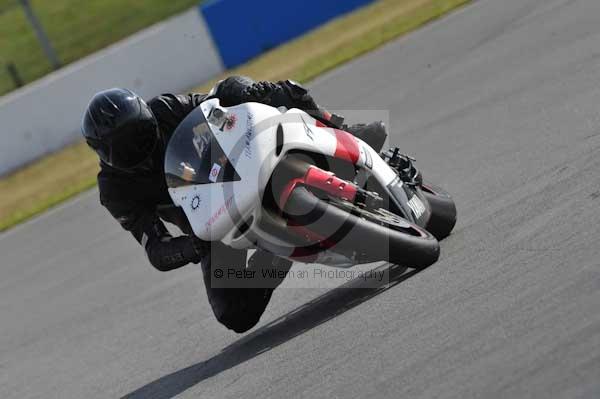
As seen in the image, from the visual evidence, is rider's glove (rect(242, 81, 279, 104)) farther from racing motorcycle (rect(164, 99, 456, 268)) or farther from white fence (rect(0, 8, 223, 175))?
white fence (rect(0, 8, 223, 175))

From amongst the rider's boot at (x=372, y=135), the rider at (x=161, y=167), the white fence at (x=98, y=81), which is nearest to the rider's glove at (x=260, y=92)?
the rider at (x=161, y=167)

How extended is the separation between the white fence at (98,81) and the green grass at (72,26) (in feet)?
10.9

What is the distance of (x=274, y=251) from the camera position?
18.6 ft

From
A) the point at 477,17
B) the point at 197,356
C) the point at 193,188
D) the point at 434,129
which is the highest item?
the point at 193,188

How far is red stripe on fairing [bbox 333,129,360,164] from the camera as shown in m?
5.95

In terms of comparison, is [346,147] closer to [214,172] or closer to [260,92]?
[260,92]

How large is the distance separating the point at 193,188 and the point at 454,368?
2144 millimetres

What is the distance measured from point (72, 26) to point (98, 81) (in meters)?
6.99

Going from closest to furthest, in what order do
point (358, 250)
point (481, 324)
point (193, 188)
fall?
point (481, 324)
point (358, 250)
point (193, 188)

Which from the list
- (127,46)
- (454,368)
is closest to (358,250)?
(454,368)

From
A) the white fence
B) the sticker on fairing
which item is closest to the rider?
the sticker on fairing

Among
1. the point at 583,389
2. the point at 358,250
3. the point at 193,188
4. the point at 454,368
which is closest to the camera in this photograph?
the point at 583,389

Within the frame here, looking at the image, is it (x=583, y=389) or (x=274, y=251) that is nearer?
(x=583, y=389)

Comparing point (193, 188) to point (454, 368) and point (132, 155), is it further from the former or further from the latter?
point (454, 368)
